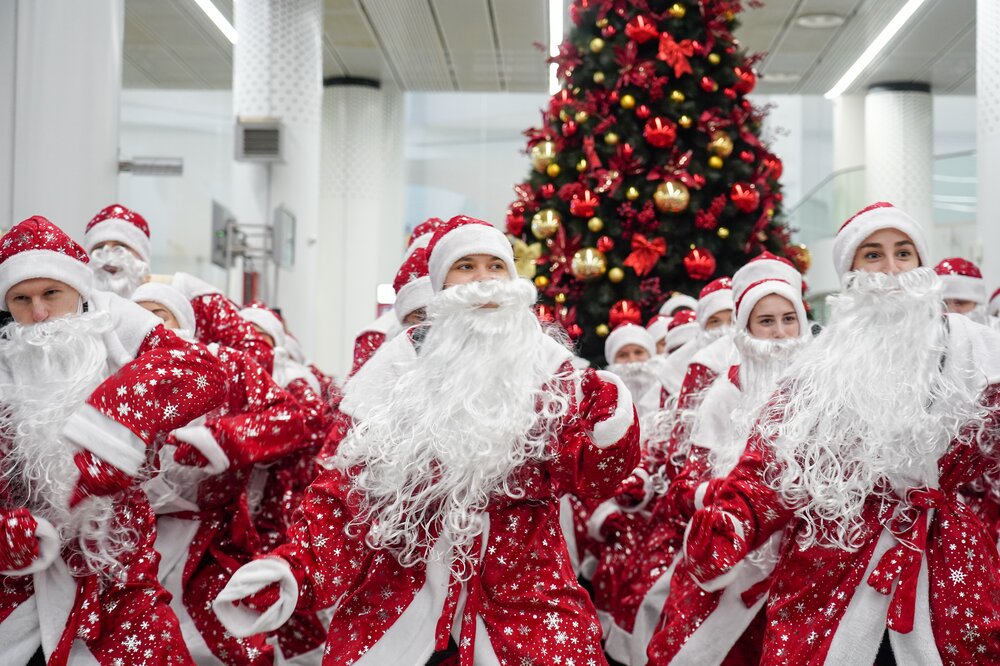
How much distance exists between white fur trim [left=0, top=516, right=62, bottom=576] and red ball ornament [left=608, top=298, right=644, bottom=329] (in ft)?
15.5

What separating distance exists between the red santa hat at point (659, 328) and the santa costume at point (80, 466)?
4011 mm

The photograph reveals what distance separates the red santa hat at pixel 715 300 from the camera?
6.21 meters

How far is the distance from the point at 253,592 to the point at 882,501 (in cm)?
187

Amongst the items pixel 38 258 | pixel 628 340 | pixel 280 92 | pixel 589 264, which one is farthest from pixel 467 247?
pixel 280 92

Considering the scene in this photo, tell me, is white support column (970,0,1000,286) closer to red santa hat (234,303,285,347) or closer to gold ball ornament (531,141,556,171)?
gold ball ornament (531,141,556,171)

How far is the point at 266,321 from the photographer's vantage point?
6613 mm

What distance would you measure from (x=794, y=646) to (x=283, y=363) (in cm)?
357

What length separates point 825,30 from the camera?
1373 centimetres

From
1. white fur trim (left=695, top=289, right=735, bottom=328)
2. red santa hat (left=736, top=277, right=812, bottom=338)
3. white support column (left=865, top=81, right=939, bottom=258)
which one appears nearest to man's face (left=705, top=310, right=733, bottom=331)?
white fur trim (left=695, top=289, right=735, bottom=328)

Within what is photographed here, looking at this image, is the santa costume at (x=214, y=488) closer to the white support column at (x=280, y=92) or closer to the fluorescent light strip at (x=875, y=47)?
the white support column at (x=280, y=92)

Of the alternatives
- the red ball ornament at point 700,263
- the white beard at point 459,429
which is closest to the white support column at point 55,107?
the red ball ornament at point 700,263

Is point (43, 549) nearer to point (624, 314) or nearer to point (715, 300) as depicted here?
point (715, 300)

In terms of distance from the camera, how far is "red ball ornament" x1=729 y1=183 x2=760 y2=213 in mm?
7719

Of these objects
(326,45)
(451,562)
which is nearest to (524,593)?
(451,562)
